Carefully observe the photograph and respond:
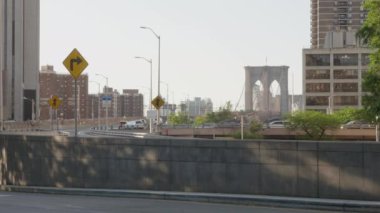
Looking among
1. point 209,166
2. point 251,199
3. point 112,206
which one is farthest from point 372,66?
point 112,206

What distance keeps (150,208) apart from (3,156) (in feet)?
34.0

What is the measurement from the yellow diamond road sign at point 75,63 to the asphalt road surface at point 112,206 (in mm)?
4442

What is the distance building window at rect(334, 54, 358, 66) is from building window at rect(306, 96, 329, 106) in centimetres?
819

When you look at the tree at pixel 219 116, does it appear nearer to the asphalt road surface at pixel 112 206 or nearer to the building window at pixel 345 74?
the building window at pixel 345 74

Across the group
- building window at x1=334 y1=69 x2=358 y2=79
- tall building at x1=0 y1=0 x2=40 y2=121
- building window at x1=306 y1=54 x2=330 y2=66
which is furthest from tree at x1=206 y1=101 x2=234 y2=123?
tall building at x1=0 y1=0 x2=40 y2=121

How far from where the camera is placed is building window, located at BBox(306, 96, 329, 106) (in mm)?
136000

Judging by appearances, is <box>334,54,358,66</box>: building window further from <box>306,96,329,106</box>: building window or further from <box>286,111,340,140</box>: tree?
<box>286,111,340,140</box>: tree

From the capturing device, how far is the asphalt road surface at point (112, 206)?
48.9 ft

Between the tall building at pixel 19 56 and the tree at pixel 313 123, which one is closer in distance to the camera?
the tree at pixel 313 123

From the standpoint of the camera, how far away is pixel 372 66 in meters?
17.6

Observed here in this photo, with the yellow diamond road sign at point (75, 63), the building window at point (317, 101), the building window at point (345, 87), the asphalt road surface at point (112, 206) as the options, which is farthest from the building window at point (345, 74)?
the asphalt road surface at point (112, 206)

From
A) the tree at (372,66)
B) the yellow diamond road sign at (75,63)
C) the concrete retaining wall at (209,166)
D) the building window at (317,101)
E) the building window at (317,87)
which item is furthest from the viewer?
the building window at (317,87)

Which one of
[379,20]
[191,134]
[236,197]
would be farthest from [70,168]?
[191,134]

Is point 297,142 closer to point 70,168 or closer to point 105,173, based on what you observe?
point 105,173
